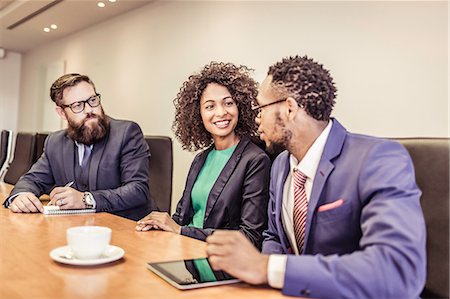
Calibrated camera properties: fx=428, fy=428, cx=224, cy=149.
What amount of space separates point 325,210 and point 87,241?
0.61 m

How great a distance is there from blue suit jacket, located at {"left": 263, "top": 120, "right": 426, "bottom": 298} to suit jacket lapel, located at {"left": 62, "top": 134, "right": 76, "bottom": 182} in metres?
1.37

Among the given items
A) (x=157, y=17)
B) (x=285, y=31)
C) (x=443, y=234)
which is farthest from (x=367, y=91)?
Result: (x=157, y=17)

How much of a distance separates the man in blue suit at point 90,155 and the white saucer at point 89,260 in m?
1.01

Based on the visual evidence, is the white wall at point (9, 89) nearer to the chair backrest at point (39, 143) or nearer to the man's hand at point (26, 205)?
the chair backrest at point (39, 143)

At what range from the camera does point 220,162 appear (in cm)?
203

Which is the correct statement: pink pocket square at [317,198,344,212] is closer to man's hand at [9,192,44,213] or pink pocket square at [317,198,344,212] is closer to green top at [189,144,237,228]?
green top at [189,144,237,228]

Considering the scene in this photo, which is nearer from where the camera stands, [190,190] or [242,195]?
[242,195]

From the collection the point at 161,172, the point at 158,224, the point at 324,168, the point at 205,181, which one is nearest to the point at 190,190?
the point at 205,181

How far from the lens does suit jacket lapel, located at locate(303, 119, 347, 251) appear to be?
3.79 ft

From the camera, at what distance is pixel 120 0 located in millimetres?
5227

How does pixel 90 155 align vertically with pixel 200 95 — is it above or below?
below

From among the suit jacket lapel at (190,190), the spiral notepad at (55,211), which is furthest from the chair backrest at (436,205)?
the spiral notepad at (55,211)

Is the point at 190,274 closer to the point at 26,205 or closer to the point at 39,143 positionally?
the point at 26,205

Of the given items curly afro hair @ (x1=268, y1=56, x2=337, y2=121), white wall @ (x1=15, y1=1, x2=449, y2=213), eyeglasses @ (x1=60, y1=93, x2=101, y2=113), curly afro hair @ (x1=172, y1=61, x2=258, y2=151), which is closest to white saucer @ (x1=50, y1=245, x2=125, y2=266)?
curly afro hair @ (x1=268, y1=56, x2=337, y2=121)
